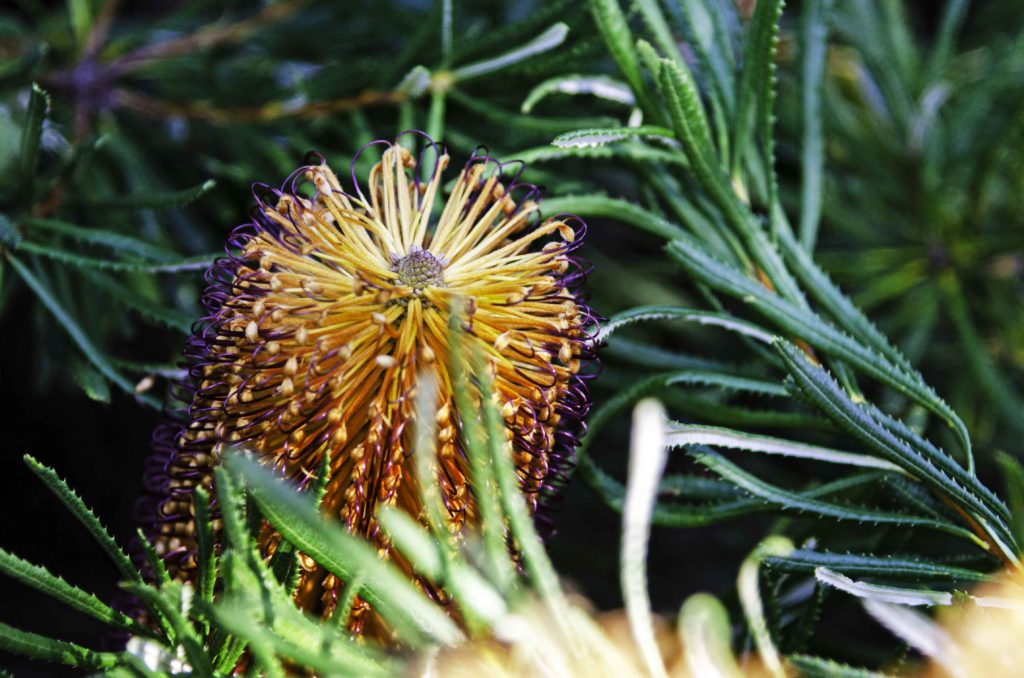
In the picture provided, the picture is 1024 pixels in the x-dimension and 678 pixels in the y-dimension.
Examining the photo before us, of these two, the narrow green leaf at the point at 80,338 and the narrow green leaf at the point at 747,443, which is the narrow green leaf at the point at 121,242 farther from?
the narrow green leaf at the point at 747,443

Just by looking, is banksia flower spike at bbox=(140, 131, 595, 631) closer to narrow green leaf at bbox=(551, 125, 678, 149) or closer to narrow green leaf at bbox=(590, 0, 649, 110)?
narrow green leaf at bbox=(551, 125, 678, 149)

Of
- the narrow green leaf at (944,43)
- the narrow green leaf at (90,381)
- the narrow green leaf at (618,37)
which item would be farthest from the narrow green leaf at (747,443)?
the narrow green leaf at (944,43)

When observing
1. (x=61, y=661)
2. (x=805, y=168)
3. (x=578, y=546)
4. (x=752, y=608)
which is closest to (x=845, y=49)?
(x=805, y=168)

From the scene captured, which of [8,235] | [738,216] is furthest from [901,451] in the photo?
[8,235]

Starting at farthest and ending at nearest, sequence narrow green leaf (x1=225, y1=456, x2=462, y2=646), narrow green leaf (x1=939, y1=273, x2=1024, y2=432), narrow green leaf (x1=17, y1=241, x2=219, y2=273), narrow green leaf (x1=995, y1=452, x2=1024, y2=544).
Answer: narrow green leaf (x1=939, y1=273, x2=1024, y2=432) < narrow green leaf (x1=17, y1=241, x2=219, y2=273) < narrow green leaf (x1=995, y1=452, x2=1024, y2=544) < narrow green leaf (x1=225, y1=456, x2=462, y2=646)

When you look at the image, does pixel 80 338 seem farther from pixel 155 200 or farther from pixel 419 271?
pixel 419 271

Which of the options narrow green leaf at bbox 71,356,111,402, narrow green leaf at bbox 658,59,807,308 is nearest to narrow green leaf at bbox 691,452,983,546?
narrow green leaf at bbox 658,59,807,308
